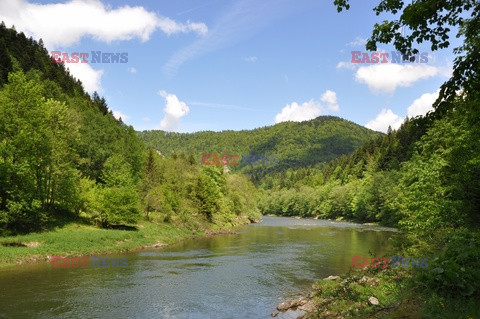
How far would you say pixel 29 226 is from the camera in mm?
36594

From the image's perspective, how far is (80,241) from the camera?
37281 mm

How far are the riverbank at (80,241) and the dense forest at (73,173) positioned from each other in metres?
2.41

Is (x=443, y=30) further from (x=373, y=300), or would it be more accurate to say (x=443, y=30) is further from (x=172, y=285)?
(x=172, y=285)

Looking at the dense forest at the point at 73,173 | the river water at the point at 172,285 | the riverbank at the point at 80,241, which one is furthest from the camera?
the dense forest at the point at 73,173

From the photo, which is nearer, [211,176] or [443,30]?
[443,30]

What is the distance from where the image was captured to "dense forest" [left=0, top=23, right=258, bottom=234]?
35.0 m

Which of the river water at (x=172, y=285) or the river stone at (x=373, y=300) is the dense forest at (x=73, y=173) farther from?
the river stone at (x=373, y=300)

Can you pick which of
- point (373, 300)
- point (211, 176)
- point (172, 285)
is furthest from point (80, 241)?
point (211, 176)

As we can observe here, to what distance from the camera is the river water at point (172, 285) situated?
19562 millimetres

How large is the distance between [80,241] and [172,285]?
17272 mm

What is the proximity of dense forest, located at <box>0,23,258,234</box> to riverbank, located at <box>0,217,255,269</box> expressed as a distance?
2412 mm

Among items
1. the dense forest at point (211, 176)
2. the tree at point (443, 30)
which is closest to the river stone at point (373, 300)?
the dense forest at point (211, 176)

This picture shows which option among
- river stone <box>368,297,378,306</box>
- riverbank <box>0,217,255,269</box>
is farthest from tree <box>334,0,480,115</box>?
riverbank <box>0,217,255,269</box>

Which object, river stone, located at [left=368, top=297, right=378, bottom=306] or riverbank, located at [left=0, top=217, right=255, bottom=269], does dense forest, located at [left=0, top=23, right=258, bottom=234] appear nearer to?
riverbank, located at [left=0, top=217, right=255, bottom=269]
